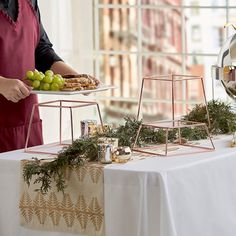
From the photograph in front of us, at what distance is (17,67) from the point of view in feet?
11.2

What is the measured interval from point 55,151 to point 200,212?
1.85 feet

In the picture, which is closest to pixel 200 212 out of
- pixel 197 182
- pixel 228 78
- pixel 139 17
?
pixel 197 182

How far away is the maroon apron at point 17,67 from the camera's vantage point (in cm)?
336

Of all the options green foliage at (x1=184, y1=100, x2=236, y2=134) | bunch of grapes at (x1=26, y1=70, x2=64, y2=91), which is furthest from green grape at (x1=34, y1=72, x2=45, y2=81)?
green foliage at (x1=184, y1=100, x2=236, y2=134)

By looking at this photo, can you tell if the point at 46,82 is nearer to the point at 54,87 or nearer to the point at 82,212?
the point at 54,87

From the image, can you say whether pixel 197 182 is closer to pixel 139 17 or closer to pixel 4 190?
pixel 4 190

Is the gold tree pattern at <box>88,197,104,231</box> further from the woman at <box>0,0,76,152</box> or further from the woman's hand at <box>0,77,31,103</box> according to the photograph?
the woman at <box>0,0,76,152</box>

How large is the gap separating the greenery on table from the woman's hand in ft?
0.93

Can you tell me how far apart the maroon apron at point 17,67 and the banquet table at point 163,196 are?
0.36 metres

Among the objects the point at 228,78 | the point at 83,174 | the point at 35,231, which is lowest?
the point at 35,231

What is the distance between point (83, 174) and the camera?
9.18 ft

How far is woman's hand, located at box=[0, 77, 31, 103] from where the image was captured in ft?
10.2

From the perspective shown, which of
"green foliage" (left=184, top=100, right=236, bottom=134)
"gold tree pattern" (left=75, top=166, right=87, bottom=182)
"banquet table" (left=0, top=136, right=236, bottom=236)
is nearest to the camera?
"banquet table" (left=0, top=136, right=236, bottom=236)

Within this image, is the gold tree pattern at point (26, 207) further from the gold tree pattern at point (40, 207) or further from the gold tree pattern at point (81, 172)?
the gold tree pattern at point (81, 172)
